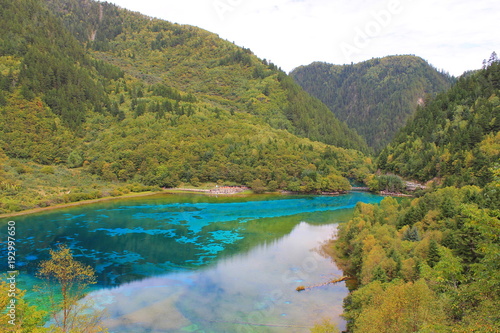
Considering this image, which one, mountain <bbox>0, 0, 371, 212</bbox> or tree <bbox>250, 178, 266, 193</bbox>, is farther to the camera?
tree <bbox>250, 178, 266, 193</bbox>

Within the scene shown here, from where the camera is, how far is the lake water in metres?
37.5

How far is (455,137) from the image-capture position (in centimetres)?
10644

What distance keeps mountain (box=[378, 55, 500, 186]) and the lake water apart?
32.1 meters

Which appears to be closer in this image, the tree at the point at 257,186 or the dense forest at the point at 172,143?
the dense forest at the point at 172,143

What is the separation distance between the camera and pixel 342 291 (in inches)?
1688

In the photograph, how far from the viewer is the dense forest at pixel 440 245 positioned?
17141mm

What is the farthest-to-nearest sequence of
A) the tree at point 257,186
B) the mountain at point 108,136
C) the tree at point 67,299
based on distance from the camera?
the tree at point 257,186 → the mountain at point 108,136 → the tree at point 67,299

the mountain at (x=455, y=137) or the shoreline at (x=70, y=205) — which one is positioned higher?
the mountain at (x=455, y=137)

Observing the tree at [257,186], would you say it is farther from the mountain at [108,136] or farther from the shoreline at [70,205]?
the shoreline at [70,205]

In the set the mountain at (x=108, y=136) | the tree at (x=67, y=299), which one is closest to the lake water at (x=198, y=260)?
the tree at (x=67, y=299)

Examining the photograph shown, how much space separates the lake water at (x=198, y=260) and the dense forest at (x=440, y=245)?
540cm
